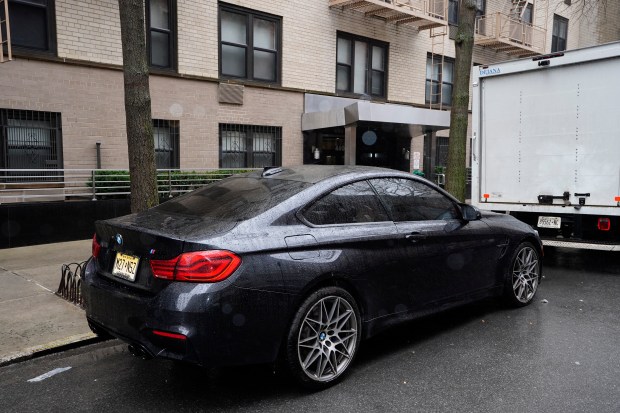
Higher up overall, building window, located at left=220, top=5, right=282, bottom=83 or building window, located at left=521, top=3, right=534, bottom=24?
building window, located at left=521, top=3, right=534, bottom=24

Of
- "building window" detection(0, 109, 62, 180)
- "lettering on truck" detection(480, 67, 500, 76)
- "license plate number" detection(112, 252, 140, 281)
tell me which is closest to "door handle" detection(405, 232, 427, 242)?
"license plate number" detection(112, 252, 140, 281)

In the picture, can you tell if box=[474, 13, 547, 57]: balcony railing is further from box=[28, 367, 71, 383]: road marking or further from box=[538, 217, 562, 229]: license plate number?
box=[28, 367, 71, 383]: road marking

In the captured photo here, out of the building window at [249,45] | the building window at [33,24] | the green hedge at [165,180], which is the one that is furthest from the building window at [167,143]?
the building window at [33,24]

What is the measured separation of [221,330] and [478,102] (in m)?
6.41

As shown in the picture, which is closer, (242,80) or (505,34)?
(242,80)

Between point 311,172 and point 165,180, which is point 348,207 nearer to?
point 311,172

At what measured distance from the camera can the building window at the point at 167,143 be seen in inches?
457

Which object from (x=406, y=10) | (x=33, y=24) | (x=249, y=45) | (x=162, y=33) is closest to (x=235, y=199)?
(x=33, y=24)

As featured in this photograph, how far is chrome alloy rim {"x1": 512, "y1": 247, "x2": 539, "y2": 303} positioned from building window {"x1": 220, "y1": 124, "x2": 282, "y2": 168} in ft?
28.7

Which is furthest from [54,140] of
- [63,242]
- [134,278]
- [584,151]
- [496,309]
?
[584,151]

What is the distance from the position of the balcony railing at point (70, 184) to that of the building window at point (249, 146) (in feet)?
5.94

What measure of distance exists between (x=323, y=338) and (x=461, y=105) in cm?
673

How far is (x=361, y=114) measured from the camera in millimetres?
12250

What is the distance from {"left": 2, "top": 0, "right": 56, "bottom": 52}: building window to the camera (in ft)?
31.0
